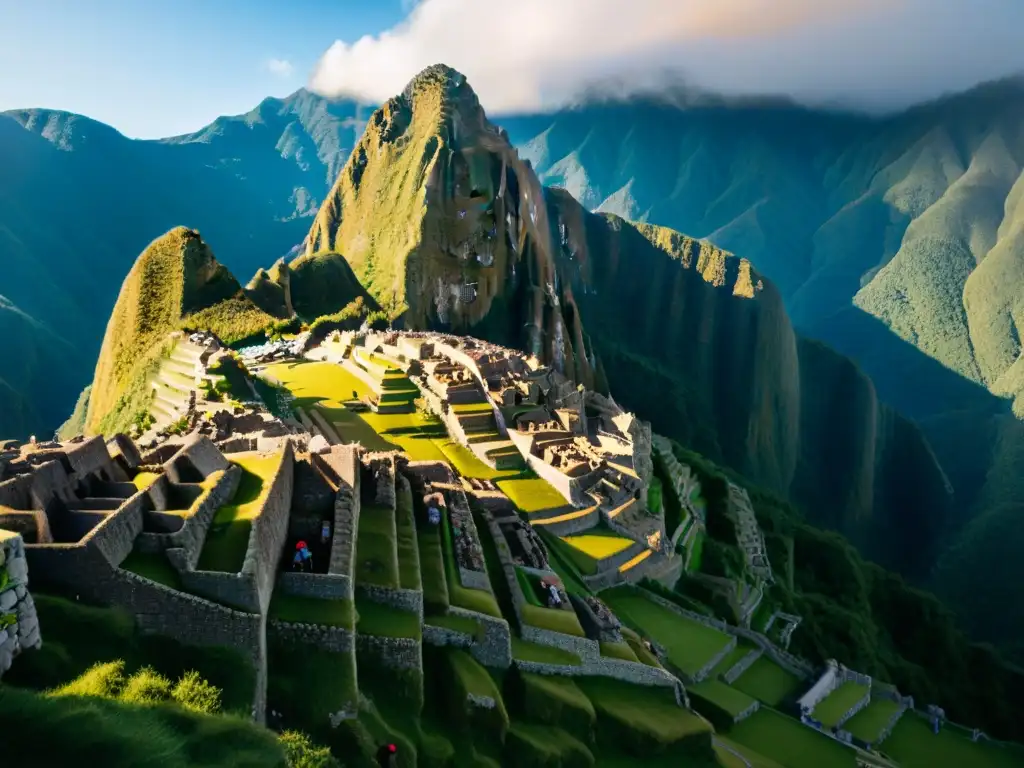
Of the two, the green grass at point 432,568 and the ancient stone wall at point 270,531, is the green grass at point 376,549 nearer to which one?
the green grass at point 432,568

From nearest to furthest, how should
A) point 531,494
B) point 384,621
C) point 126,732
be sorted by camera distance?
1. point 126,732
2. point 384,621
3. point 531,494

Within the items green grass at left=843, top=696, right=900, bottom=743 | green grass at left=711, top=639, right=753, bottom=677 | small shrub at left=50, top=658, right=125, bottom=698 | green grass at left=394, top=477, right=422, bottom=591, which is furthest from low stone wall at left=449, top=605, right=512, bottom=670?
green grass at left=843, top=696, right=900, bottom=743

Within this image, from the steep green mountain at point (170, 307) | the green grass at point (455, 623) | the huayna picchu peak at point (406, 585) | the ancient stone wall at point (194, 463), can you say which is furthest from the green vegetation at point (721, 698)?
the steep green mountain at point (170, 307)

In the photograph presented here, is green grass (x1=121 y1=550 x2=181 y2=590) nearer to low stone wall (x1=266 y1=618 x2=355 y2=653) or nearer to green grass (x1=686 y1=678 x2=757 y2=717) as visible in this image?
low stone wall (x1=266 y1=618 x2=355 y2=653)

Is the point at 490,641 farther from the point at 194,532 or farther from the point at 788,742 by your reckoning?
the point at 788,742

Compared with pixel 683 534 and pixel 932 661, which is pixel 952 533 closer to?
pixel 932 661

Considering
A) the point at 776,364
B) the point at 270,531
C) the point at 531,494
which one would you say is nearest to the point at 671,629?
the point at 531,494

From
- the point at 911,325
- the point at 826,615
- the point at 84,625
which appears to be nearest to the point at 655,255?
the point at 911,325
